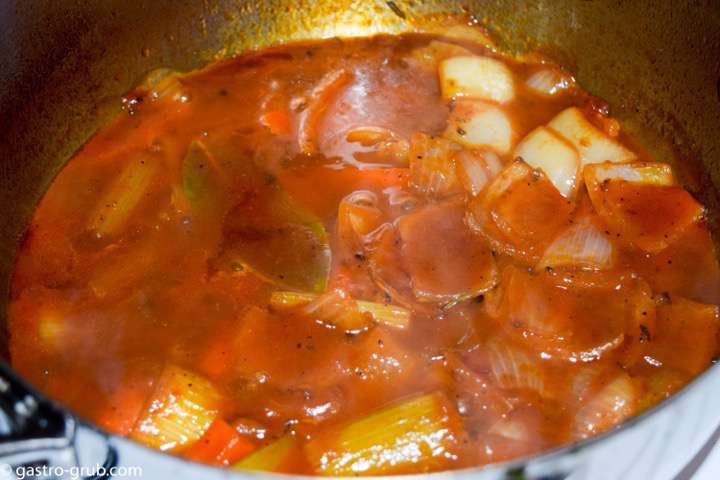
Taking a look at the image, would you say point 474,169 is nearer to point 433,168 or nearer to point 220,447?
point 433,168

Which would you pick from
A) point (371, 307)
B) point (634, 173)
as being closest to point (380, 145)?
point (371, 307)

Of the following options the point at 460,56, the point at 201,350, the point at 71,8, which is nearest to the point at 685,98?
the point at 460,56

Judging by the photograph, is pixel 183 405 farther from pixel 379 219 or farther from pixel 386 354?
pixel 379 219

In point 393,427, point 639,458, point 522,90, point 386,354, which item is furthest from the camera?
point 522,90

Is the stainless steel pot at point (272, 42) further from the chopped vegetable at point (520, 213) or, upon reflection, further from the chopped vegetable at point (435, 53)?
the chopped vegetable at point (520, 213)

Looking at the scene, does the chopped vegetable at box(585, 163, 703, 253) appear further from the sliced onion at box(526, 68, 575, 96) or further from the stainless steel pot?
Answer: the sliced onion at box(526, 68, 575, 96)

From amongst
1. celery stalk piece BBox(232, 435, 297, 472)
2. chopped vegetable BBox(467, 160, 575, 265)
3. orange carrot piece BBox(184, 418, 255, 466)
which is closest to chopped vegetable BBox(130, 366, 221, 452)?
orange carrot piece BBox(184, 418, 255, 466)
